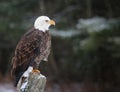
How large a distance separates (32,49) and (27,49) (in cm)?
8

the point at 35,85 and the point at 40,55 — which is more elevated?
the point at 40,55

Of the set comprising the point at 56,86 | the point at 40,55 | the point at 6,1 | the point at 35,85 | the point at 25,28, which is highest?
the point at 6,1

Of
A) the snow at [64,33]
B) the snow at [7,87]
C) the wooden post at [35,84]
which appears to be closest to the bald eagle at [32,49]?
the wooden post at [35,84]

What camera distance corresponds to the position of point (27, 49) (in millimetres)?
5969

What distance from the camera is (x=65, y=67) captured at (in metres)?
15.1

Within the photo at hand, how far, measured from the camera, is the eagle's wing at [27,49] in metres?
5.87

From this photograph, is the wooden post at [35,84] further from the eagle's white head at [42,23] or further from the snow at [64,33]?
the snow at [64,33]

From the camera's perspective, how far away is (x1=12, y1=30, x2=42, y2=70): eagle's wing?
5.87m

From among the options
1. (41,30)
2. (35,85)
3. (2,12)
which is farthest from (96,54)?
(35,85)

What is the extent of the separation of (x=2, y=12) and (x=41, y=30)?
28.2 feet

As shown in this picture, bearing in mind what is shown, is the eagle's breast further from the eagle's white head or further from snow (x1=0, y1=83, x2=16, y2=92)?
snow (x1=0, y1=83, x2=16, y2=92)

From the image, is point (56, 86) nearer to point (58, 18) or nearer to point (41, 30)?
point (58, 18)

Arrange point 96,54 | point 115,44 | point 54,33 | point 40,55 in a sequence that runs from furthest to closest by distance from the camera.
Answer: point 96,54 < point 54,33 < point 115,44 < point 40,55

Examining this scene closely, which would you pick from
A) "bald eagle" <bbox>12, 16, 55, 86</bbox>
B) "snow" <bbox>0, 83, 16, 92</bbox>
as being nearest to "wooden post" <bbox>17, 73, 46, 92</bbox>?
"bald eagle" <bbox>12, 16, 55, 86</bbox>
